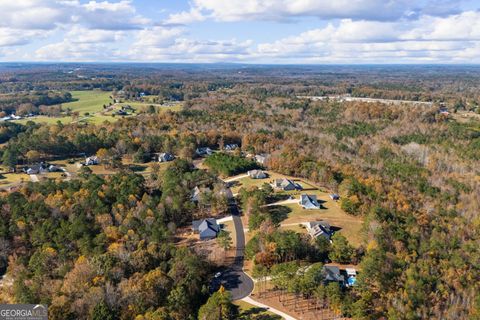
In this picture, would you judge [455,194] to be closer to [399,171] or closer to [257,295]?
[399,171]

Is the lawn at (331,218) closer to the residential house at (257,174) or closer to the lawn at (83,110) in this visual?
the residential house at (257,174)

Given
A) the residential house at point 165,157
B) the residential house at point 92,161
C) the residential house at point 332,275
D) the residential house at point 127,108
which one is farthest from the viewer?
the residential house at point 127,108

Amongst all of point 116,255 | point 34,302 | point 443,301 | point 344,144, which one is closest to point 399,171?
point 344,144

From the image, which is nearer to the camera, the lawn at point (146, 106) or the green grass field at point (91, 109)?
the green grass field at point (91, 109)

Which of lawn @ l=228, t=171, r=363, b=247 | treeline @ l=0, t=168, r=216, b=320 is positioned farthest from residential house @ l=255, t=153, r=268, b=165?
treeline @ l=0, t=168, r=216, b=320

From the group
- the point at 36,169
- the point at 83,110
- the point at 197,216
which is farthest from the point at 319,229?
the point at 83,110

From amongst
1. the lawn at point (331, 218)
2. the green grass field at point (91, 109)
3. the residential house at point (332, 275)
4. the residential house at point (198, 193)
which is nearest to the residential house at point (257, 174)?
the residential house at point (198, 193)

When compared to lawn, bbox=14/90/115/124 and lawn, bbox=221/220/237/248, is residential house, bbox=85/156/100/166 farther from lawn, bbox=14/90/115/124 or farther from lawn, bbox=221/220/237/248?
lawn, bbox=221/220/237/248

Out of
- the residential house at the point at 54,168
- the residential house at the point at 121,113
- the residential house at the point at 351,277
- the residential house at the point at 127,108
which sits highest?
the residential house at the point at 127,108
